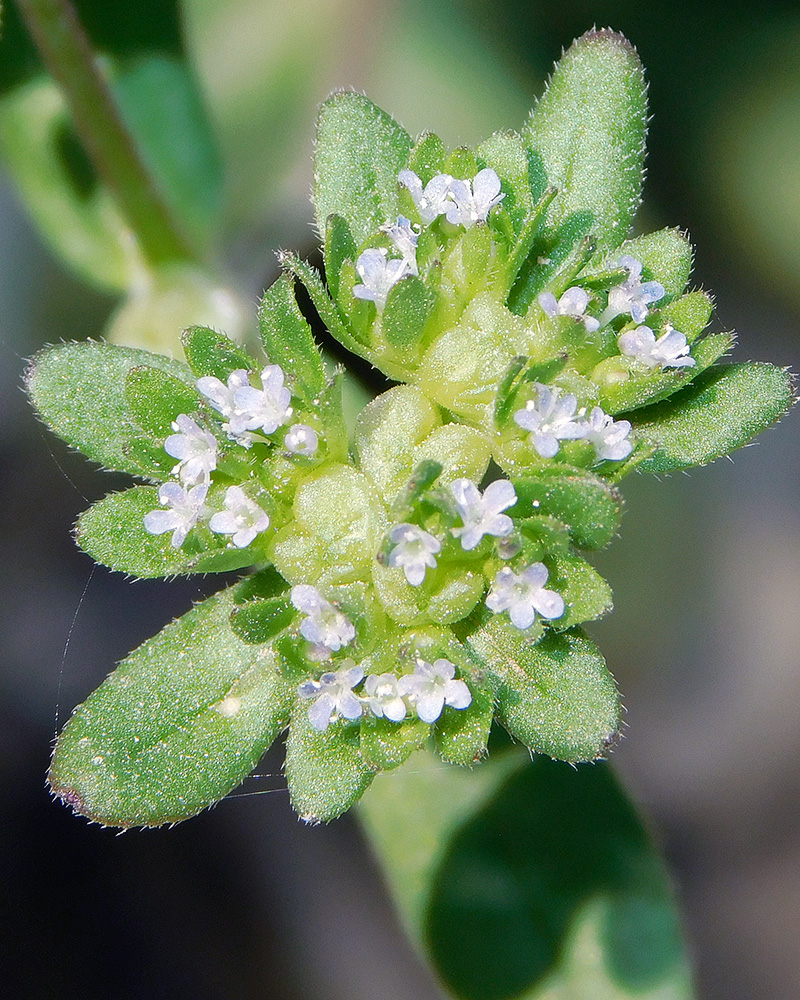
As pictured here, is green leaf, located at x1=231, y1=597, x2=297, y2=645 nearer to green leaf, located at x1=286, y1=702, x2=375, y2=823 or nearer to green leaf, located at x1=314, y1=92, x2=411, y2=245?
green leaf, located at x1=286, y1=702, x2=375, y2=823

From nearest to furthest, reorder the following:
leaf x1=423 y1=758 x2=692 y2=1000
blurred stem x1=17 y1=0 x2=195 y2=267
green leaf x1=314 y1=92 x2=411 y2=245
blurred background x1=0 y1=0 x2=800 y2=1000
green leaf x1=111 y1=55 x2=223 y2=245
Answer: green leaf x1=314 y1=92 x2=411 y2=245 < blurred stem x1=17 y1=0 x2=195 y2=267 < leaf x1=423 y1=758 x2=692 y2=1000 < green leaf x1=111 y1=55 x2=223 y2=245 < blurred background x1=0 y1=0 x2=800 y2=1000

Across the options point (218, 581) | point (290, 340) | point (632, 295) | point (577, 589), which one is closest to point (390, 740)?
point (577, 589)

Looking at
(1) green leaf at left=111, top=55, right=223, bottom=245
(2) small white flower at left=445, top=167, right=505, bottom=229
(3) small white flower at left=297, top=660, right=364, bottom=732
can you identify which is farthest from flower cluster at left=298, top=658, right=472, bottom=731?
(1) green leaf at left=111, top=55, right=223, bottom=245

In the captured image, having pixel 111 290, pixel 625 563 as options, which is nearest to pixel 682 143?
pixel 625 563

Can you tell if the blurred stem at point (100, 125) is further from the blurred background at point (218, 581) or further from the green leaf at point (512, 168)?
the green leaf at point (512, 168)

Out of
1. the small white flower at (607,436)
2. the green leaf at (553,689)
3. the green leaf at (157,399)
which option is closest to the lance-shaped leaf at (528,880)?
the green leaf at (553,689)

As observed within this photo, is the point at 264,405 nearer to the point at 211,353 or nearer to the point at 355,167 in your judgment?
the point at 211,353

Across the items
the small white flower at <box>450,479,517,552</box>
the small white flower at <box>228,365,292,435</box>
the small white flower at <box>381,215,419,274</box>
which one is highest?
the small white flower at <box>381,215,419,274</box>
